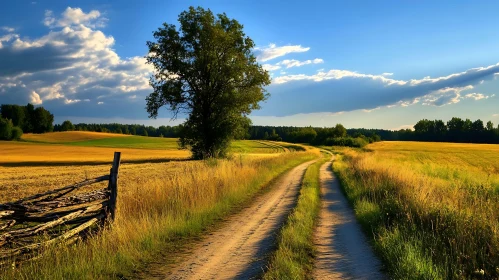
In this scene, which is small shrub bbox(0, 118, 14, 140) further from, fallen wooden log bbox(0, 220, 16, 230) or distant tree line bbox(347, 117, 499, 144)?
distant tree line bbox(347, 117, 499, 144)

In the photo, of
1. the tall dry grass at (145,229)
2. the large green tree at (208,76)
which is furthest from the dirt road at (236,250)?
the large green tree at (208,76)

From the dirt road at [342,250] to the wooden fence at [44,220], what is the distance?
5.35 metres

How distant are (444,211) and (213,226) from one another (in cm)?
621

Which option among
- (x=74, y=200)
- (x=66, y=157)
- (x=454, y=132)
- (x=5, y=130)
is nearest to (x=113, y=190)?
(x=74, y=200)

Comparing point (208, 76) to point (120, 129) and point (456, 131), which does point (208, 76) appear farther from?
point (120, 129)

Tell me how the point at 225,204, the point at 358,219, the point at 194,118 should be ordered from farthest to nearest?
the point at 194,118 → the point at 225,204 → the point at 358,219

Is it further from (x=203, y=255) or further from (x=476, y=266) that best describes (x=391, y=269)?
(x=203, y=255)

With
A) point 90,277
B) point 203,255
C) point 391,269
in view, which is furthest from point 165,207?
point 391,269

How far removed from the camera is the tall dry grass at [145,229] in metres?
5.92

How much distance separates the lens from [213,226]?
969 cm

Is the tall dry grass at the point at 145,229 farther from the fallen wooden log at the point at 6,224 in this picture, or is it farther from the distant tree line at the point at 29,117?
the distant tree line at the point at 29,117

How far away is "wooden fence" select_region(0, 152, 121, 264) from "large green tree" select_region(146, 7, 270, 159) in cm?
2781

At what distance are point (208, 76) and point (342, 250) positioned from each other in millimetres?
31164

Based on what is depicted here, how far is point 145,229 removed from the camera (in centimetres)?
795
